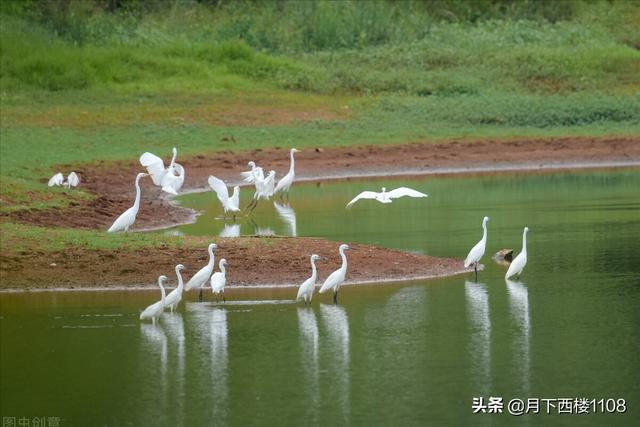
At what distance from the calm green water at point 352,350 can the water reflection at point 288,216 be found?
2.34 meters

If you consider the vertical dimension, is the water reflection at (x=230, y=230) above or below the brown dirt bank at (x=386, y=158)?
below

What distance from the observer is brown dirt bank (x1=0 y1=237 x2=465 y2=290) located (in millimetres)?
15906

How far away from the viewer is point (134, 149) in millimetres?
29422

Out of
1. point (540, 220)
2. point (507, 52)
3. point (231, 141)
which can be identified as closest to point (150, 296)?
point (540, 220)

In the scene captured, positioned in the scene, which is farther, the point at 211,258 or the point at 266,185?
the point at 266,185

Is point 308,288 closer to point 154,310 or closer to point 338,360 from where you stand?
point 154,310

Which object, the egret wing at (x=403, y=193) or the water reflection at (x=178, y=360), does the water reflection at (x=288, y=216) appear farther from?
the water reflection at (x=178, y=360)

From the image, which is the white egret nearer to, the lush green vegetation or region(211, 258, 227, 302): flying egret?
the lush green vegetation

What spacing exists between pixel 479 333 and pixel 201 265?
4366 mm

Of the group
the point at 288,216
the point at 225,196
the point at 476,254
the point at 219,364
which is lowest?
the point at 219,364

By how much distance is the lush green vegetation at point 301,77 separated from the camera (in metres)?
31.3

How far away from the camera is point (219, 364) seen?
12211 millimetres

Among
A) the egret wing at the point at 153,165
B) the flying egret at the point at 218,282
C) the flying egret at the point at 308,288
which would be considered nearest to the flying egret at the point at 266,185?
the egret wing at the point at 153,165

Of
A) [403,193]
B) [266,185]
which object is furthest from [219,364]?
[266,185]
